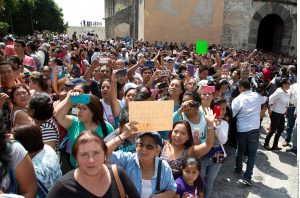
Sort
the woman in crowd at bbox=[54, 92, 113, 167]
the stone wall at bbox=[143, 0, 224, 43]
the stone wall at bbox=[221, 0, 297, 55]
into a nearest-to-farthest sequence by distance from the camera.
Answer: the woman in crowd at bbox=[54, 92, 113, 167] → the stone wall at bbox=[143, 0, 224, 43] → the stone wall at bbox=[221, 0, 297, 55]

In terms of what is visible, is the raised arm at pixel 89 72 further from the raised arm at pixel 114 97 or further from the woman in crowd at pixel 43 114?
the woman in crowd at pixel 43 114

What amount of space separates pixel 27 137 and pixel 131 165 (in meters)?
0.91

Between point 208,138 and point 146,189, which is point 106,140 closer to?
point 146,189

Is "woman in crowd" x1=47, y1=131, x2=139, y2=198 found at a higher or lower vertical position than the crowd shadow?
higher

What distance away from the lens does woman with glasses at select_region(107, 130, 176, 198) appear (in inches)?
112

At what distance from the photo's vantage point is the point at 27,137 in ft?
8.45

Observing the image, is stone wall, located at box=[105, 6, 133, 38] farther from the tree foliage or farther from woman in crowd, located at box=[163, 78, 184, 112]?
woman in crowd, located at box=[163, 78, 184, 112]

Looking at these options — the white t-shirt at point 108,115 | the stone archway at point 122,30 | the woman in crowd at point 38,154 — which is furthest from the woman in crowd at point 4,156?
the stone archway at point 122,30

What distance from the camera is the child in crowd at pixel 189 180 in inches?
133

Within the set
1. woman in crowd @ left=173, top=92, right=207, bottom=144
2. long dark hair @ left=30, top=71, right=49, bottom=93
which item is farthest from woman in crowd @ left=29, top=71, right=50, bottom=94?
woman in crowd @ left=173, top=92, right=207, bottom=144

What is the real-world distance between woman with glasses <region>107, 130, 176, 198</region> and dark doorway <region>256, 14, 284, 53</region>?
70.6 feet

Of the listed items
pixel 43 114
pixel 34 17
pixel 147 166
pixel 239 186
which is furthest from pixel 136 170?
pixel 34 17

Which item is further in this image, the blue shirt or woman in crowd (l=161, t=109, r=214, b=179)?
woman in crowd (l=161, t=109, r=214, b=179)

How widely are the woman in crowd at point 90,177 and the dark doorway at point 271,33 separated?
22.2 m
